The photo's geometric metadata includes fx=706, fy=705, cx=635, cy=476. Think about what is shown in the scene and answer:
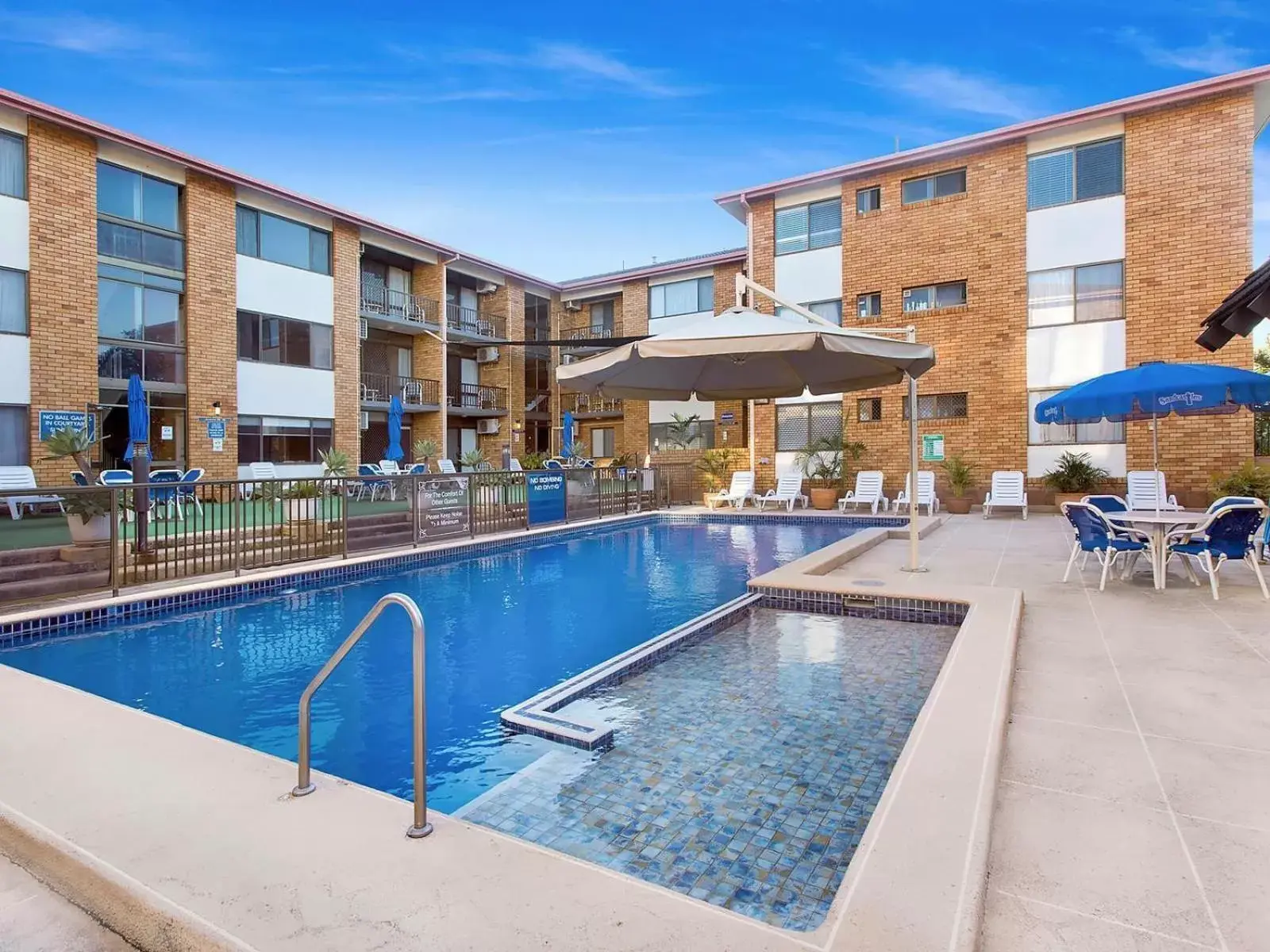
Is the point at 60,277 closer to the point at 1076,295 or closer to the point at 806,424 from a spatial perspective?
the point at 806,424

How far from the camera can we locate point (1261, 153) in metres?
14.7

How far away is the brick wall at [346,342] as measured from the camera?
18.2 metres

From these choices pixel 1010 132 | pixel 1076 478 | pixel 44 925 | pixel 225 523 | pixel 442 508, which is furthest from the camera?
pixel 1010 132

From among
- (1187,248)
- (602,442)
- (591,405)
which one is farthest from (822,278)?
(602,442)

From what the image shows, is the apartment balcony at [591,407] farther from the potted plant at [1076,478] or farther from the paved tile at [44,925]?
the paved tile at [44,925]

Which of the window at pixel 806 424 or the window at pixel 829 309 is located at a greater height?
the window at pixel 829 309

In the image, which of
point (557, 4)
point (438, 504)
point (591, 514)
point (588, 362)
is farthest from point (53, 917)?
point (557, 4)

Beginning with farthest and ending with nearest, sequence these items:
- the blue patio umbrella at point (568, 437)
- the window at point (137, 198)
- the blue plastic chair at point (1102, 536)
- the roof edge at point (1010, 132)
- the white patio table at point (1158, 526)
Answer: the blue patio umbrella at point (568, 437)
the window at point (137, 198)
the roof edge at point (1010, 132)
the blue plastic chair at point (1102, 536)
the white patio table at point (1158, 526)

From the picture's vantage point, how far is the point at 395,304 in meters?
21.2

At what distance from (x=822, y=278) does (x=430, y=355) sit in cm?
1202

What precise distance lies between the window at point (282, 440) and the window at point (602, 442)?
10508mm

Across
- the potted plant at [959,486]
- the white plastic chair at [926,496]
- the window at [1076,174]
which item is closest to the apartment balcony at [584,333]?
the white plastic chair at [926,496]

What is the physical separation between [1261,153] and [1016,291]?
5.84 m

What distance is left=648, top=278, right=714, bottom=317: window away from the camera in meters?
22.2
